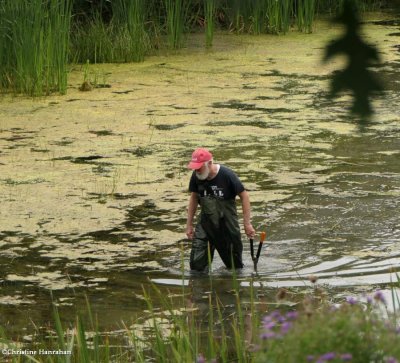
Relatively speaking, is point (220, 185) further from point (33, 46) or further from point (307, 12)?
point (33, 46)

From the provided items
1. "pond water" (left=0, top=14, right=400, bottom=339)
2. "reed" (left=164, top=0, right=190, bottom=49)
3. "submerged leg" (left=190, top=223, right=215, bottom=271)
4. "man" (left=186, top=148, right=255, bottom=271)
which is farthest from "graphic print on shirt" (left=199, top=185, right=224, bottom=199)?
"reed" (left=164, top=0, right=190, bottom=49)

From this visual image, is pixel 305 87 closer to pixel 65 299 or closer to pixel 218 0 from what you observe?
pixel 65 299

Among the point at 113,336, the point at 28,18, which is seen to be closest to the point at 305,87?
the point at 28,18

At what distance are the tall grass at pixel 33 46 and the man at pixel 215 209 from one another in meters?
3.96

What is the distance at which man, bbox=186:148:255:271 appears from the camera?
5.49 metres

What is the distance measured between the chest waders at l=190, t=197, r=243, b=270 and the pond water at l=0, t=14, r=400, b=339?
10 cm

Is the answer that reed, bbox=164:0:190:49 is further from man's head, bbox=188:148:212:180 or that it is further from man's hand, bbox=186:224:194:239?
man's head, bbox=188:148:212:180

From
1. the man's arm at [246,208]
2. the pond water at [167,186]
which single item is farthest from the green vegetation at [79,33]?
the man's arm at [246,208]

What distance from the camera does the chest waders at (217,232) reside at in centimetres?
561

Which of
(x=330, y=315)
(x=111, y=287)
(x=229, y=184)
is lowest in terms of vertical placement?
(x=111, y=287)

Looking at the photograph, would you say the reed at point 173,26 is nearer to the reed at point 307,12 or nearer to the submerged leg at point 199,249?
the reed at point 307,12

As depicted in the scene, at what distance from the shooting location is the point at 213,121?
9.01 m

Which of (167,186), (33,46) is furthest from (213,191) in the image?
(33,46)

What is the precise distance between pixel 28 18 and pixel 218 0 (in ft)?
27.2
